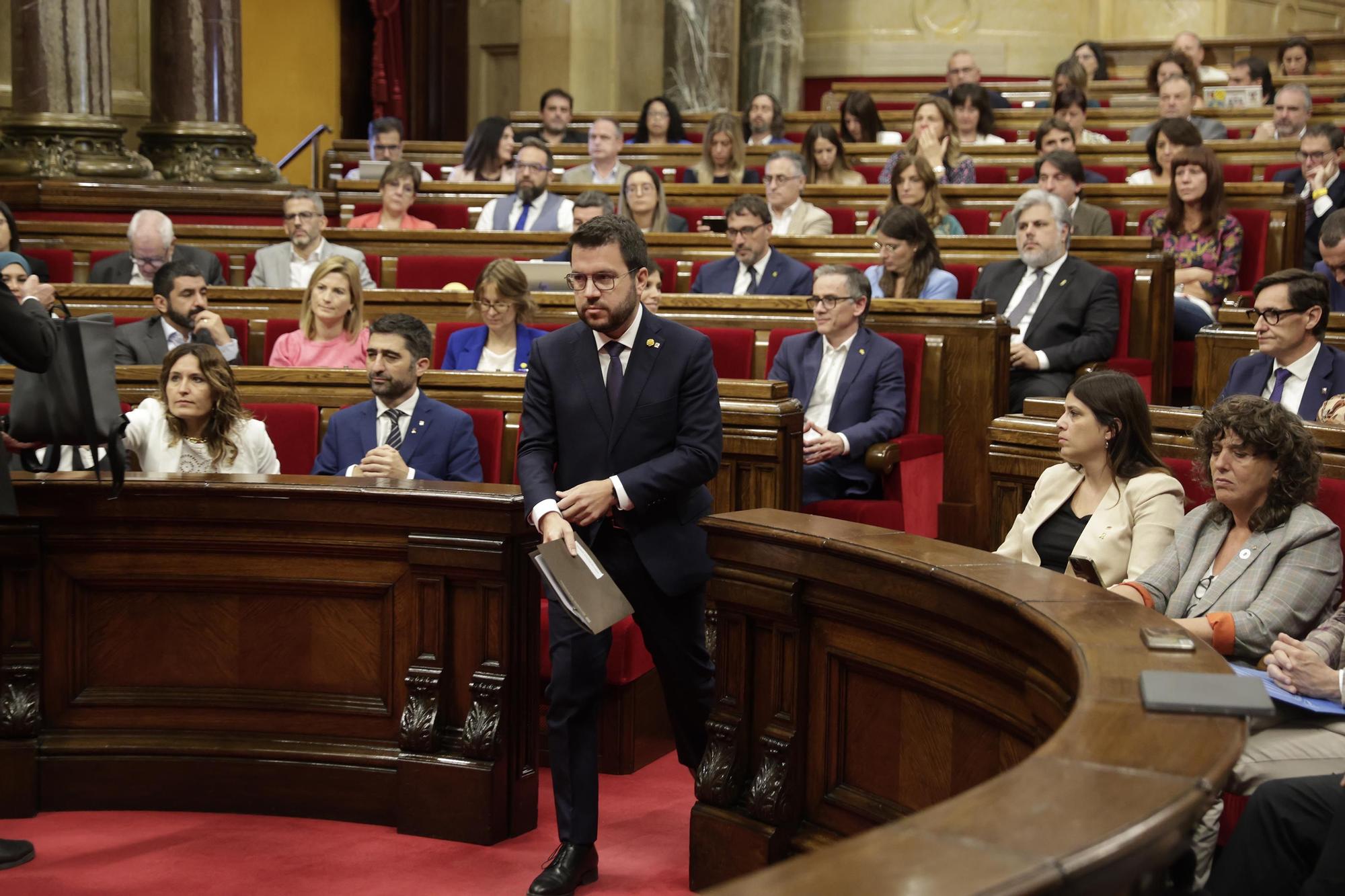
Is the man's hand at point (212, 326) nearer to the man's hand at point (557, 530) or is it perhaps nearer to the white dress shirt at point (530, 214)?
the white dress shirt at point (530, 214)

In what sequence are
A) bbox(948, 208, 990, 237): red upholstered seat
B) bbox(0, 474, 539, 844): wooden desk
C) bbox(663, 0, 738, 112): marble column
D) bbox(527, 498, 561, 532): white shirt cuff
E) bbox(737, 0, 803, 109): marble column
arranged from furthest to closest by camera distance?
bbox(737, 0, 803, 109): marble column, bbox(663, 0, 738, 112): marble column, bbox(948, 208, 990, 237): red upholstered seat, bbox(0, 474, 539, 844): wooden desk, bbox(527, 498, 561, 532): white shirt cuff

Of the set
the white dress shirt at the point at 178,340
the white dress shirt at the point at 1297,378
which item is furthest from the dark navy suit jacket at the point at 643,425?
the white dress shirt at the point at 178,340

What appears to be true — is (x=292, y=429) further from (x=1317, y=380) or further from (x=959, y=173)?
(x=959, y=173)

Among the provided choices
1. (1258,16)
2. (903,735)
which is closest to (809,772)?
(903,735)

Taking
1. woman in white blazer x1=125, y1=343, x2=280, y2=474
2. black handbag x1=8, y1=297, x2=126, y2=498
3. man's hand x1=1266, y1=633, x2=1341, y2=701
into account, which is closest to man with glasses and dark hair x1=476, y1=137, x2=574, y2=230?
woman in white blazer x1=125, y1=343, x2=280, y2=474

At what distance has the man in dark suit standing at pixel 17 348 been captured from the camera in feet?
9.45

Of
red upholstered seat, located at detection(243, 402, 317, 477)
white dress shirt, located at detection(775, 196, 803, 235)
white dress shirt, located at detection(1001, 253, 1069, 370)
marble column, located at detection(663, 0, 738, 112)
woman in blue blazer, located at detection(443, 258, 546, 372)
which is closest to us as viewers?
red upholstered seat, located at detection(243, 402, 317, 477)

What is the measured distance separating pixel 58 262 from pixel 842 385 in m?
3.52

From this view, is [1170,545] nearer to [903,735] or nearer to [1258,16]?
[903,735]

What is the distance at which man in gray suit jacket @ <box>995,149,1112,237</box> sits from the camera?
5.83 m


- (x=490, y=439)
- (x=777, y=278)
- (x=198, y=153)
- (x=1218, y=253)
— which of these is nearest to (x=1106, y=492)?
(x=490, y=439)

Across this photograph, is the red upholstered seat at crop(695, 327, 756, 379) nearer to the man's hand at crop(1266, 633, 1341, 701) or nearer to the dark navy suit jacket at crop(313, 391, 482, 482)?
the dark navy suit jacket at crop(313, 391, 482, 482)

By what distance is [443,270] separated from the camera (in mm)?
5949

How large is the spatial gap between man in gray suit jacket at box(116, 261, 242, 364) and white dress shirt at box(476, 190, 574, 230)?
2037 millimetres
